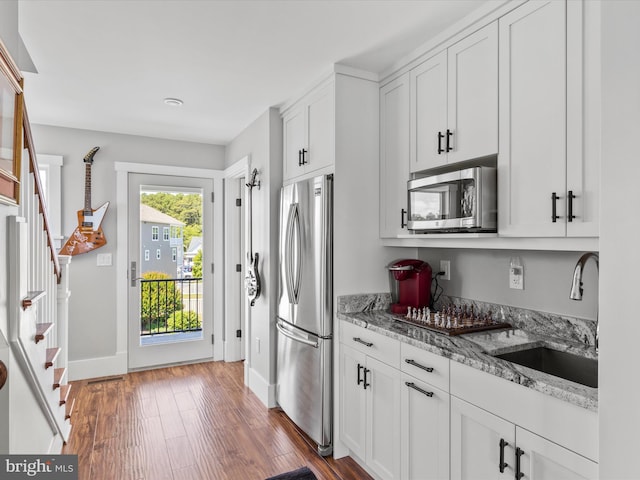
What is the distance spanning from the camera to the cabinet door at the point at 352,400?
2354mm

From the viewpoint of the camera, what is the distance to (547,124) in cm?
166

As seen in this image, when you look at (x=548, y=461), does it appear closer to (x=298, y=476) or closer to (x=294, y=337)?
(x=298, y=476)

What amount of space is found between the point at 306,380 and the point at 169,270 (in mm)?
2335

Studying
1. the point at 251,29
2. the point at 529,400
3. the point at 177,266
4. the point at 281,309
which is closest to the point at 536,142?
the point at 529,400

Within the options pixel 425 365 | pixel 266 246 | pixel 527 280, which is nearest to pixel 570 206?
pixel 527 280

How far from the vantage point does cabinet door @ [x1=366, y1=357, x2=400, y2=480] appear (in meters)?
2.07

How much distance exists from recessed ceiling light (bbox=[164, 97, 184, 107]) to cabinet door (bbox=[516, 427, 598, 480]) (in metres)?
3.19

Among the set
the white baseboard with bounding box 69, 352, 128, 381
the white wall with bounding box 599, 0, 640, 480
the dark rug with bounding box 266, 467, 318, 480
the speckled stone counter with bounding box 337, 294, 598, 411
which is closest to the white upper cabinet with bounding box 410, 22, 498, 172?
the white wall with bounding box 599, 0, 640, 480

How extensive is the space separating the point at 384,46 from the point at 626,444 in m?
2.17

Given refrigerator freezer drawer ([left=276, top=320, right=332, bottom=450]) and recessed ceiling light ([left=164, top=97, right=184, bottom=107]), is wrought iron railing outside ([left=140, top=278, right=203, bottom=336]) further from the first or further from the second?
recessed ceiling light ([left=164, top=97, right=184, bottom=107])

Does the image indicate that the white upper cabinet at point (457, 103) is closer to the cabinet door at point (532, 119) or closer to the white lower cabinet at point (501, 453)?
the cabinet door at point (532, 119)

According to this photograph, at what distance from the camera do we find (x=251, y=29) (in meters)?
2.18

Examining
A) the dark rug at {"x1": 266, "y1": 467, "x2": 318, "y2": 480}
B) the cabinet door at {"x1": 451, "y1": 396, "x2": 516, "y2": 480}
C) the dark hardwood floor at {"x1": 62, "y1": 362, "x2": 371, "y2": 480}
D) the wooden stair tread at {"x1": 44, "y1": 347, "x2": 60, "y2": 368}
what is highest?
the dark rug at {"x1": 266, "y1": 467, "x2": 318, "y2": 480}

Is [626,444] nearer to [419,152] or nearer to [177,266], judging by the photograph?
[419,152]
